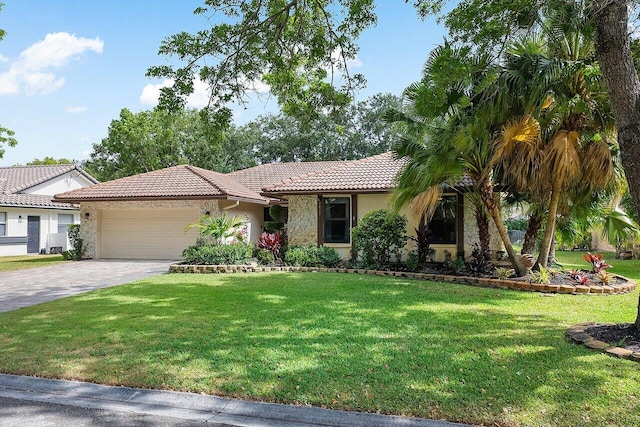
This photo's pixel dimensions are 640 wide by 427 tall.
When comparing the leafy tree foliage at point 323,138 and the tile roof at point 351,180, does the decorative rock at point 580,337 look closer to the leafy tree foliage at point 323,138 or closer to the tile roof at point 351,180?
the tile roof at point 351,180

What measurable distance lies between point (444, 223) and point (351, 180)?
12.2 feet

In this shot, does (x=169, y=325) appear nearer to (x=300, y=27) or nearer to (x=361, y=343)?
(x=361, y=343)

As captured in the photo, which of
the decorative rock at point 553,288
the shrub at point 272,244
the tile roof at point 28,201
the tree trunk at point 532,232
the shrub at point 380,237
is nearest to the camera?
the decorative rock at point 553,288

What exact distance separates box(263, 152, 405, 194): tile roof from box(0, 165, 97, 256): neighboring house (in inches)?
569

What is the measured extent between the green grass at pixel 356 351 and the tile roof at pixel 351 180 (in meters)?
Result: 6.34

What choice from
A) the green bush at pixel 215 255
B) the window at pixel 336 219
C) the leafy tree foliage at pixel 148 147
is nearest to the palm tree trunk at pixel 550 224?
the window at pixel 336 219

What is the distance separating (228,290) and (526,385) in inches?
286

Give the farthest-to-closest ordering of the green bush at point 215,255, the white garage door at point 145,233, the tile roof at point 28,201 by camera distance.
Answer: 1. the tile roof at point 28,201
2. the white garage door at point 145,233
3. the green bush at point 215,255

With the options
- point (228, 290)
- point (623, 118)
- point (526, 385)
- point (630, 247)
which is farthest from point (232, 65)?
point (630, 247)

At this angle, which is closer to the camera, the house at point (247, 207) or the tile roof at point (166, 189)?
the house at point (247, 207)

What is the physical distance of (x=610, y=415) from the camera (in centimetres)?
353

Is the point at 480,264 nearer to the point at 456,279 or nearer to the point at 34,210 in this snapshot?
the point at 456,279

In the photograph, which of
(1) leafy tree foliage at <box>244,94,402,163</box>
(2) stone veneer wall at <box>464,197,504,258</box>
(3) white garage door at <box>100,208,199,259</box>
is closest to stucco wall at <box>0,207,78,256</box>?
(3) white garage door at <box>100,208,199,259</box>

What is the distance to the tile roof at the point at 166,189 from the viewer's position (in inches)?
677
